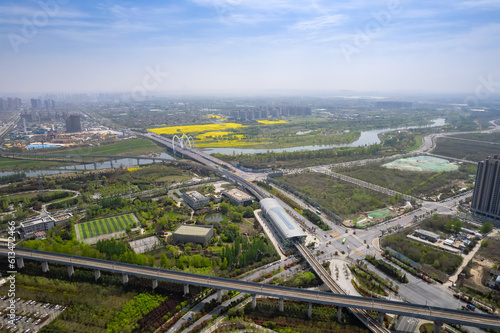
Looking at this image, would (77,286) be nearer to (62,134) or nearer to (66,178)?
(66,178)

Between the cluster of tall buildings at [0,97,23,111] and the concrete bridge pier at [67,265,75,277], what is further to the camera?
the cluster of tall buildings at [0,97,23,111]

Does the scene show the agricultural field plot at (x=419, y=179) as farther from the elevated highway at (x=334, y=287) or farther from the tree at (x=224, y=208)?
the tree at (x=224, y=208)

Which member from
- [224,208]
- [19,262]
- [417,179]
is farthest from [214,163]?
[19,262]

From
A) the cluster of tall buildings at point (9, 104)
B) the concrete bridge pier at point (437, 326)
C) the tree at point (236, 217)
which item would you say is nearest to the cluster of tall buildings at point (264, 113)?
the tree at point (236, 217)

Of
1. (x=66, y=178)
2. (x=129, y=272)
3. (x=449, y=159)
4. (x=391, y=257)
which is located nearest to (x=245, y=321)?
(x=129, y=272)

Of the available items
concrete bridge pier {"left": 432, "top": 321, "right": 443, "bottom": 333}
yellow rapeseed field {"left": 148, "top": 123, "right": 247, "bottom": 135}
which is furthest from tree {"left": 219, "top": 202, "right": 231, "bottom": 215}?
yellow rapeseed field {"left": 148, "top": 123, "right": 247, "bottom": 135}

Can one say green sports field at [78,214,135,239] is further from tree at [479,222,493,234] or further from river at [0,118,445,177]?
tree at [479,222,493,234]

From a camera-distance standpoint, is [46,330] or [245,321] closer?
[46,330]
